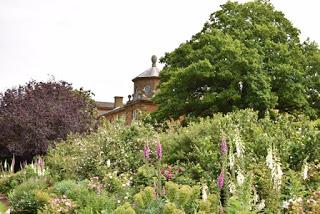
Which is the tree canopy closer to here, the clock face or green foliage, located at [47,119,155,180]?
green foliage, located at [47,119,155,180]

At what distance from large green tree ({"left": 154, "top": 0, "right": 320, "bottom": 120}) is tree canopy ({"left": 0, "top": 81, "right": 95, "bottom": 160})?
18.3 feet

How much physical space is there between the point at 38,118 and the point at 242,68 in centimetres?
1093

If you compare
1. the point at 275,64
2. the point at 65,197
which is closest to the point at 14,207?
the point at 65,197

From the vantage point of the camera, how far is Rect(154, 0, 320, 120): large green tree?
3072 centimetres

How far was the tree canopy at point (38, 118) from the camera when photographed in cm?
2773

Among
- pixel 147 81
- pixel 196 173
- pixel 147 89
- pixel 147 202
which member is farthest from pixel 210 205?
pixel 147 81

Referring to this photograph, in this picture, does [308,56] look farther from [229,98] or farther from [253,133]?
[253,133]

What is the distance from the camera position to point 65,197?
11.6 m

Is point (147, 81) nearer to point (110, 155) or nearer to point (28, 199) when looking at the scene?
point (110, 155)

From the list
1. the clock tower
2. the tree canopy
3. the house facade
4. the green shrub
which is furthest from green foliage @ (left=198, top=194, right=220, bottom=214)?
the clock tower

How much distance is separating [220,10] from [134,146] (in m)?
21.1

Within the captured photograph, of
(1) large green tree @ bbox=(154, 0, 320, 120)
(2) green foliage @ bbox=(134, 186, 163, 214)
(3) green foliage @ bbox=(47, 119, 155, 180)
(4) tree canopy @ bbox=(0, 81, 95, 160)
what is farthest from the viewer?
(1) large green tree @ bbox=(154, 0, 320, 120)

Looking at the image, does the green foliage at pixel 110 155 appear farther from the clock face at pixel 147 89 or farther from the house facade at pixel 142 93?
the clock face at pixel 147 89

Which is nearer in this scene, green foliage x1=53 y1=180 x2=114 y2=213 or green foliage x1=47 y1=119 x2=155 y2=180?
green foliage x1=53 y1=180 x2=114 y2=213
